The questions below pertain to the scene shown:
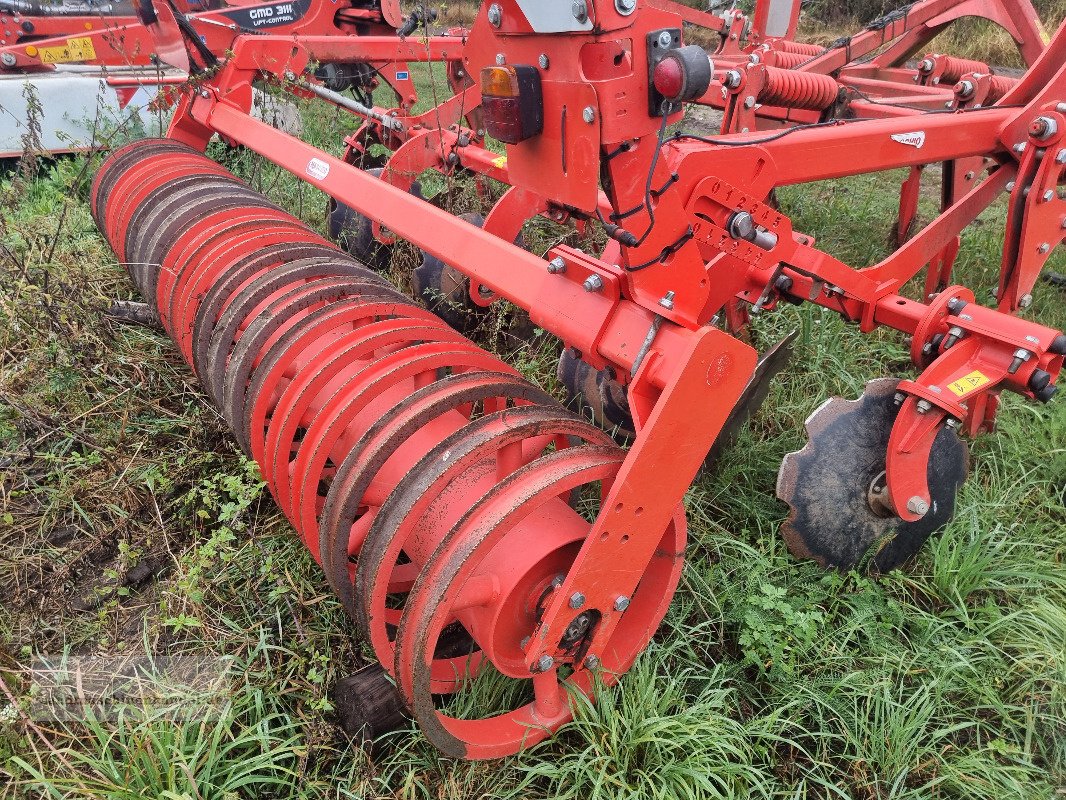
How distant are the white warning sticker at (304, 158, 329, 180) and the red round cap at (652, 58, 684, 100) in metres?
1.75

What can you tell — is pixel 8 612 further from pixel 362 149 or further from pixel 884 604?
pixel 362 149

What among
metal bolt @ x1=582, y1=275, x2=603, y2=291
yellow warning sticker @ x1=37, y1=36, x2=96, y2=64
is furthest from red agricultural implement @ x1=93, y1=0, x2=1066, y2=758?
yellow warning sticker @ x1=37, y1=36, x2=96, y2=64

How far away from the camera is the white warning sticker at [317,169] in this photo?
2986 millimetres

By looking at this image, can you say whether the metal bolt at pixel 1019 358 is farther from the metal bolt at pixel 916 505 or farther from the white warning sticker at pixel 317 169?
the white warning sticker at pixel 317 169

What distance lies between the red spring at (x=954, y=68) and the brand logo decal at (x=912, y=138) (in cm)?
278

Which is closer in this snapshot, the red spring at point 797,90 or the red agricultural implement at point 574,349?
the red agricultural implement at point 574,349

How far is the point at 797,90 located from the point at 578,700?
3.36m

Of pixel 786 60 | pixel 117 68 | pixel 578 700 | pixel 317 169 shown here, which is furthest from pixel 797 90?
pixel 117 68

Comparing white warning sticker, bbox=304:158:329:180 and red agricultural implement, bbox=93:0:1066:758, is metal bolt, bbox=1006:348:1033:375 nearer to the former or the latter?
red agricultural implement, bbox=93:0:1066:758

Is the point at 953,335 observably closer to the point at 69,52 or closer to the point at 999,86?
Answer: the point at 999,86

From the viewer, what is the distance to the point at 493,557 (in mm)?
1923

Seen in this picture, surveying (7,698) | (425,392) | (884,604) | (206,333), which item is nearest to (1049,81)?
(884,604)

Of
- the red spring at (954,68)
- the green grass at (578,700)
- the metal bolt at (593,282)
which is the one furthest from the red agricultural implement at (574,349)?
the red spring at (954,68)

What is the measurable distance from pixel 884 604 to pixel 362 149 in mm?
4193
